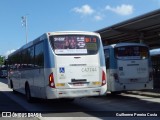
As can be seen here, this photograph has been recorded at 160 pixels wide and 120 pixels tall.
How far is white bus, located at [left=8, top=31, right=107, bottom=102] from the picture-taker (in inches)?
559

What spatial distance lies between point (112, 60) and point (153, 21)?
3894 mm

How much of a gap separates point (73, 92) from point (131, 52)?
545 cm

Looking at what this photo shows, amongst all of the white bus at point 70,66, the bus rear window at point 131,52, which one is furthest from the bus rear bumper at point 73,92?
the bus rear window at point 131,52

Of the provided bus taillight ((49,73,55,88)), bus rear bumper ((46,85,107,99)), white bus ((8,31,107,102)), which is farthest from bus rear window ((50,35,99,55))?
bus rear bumper ((46,85,107,99))

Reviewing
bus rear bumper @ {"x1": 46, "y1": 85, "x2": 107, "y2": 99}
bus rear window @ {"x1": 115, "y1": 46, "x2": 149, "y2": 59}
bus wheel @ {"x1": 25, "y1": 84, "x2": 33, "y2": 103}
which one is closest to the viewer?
bus rear bumper @ {"x1": 46, "y1": 85, "x2": 107, "y2": 99}

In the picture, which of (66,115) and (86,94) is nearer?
(66,115)

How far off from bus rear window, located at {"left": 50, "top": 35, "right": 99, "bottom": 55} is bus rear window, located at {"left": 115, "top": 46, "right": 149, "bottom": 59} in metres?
3.71

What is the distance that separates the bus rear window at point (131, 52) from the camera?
18.6 meters

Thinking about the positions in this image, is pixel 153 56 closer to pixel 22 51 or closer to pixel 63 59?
pixel 22 51

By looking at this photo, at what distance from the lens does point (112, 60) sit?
729 inches

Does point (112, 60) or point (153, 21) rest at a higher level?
point (153, 21)

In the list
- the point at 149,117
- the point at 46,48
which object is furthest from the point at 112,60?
the point at 149,117

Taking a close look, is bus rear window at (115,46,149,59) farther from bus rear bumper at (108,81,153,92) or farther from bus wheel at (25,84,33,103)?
bus wheel at (25,84,33,103)

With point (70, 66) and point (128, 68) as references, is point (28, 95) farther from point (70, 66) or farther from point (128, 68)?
point (128, 68)
